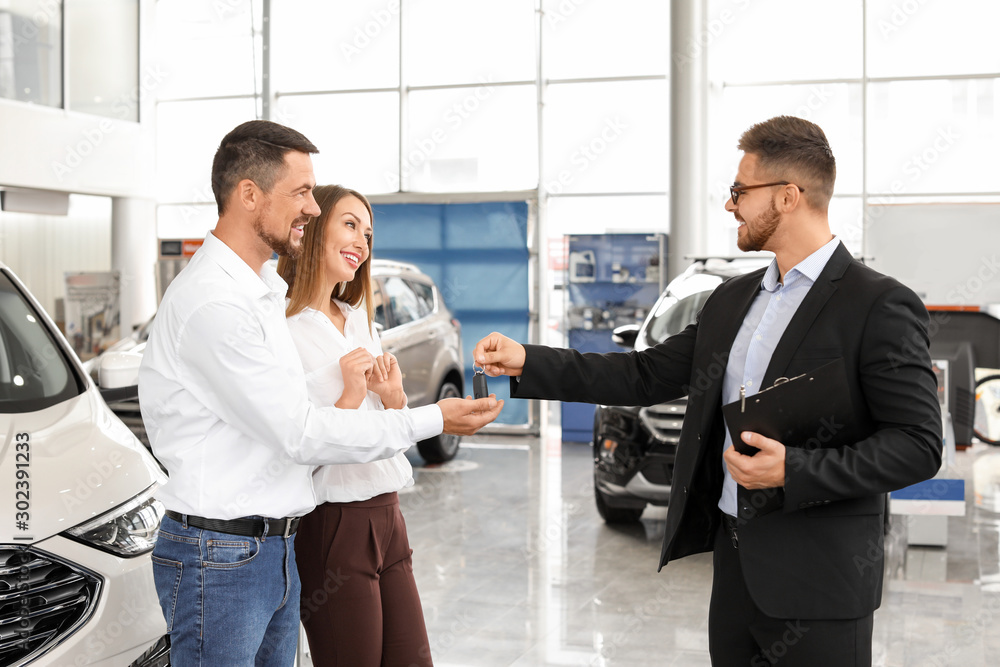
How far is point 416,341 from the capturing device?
7676 millimetres

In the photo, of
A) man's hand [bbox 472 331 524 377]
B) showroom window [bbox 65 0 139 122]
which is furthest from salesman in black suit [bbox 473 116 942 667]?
showroom window [bbox 65 0 139 122]

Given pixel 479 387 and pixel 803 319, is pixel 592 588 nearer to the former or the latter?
pixel 479 387

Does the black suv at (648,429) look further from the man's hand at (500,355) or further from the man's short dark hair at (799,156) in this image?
the man's short dark hair at (799,156)

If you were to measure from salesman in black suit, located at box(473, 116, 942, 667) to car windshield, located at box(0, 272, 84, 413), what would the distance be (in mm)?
2011

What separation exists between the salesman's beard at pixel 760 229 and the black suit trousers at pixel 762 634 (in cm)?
64

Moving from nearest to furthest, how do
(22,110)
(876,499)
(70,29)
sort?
(876,499)
(22,110)
(70,29)

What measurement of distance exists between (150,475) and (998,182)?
31.2 feet

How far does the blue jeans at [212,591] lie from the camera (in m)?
1.81

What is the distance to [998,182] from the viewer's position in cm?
968

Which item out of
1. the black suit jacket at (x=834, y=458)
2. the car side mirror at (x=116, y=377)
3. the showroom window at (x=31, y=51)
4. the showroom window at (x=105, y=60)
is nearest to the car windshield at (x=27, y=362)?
the car side mirror at (x=116, y=377)

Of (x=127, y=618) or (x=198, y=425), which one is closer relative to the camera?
(x=198, y=425)

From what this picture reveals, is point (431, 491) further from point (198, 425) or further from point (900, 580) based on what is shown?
point (198, 425)

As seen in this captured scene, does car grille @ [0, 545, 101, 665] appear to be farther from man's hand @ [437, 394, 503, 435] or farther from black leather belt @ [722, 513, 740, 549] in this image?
black leather belt @ [722, 513, 740, 549]

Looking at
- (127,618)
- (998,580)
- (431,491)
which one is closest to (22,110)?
(431,491)
